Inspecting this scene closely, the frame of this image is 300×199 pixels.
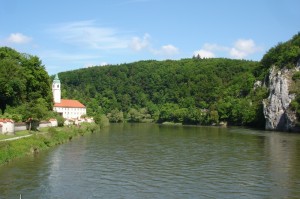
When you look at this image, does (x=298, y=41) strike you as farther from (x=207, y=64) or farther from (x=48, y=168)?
(x=48, y=168)

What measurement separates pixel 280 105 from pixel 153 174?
224 feet

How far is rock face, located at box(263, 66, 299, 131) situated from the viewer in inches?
3479

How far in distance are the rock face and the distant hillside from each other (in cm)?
1228

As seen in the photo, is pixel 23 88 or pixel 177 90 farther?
pixel 177 90

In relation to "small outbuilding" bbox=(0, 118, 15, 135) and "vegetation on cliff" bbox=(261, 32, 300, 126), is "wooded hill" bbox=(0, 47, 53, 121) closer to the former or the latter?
"small outbuilding" bbox=(0, 118, 15, 135)

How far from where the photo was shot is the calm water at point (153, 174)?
25219 millimetres

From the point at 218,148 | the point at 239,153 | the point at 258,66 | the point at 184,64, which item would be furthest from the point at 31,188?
the point at 184,64

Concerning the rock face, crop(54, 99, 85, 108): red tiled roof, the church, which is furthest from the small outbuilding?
crop(54, 99, 85, 108): red tiled roof

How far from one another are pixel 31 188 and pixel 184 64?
6632 inches

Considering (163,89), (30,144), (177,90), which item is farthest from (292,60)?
(163,89)

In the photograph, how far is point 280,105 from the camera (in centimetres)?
9288

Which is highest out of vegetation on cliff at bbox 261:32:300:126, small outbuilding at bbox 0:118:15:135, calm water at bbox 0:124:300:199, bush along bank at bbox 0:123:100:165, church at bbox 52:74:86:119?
vegetation on cliff at bbox 261:32:300:126

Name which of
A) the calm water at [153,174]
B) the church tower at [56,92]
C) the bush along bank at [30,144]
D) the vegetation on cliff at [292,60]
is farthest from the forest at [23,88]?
the vegetation on cliff at [292,60]

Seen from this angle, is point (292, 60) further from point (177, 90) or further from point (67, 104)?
point (177, 90)
